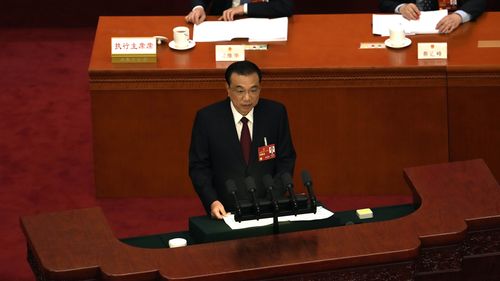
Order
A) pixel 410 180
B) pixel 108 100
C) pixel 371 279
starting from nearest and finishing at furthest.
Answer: pixel 371 279
pixel 410 180
pixel 108 100

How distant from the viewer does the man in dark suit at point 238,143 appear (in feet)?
16.6

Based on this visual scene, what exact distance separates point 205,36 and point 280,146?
1.69 metres

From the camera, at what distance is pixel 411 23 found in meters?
6.77

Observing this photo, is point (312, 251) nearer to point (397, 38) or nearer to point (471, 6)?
point (397, 38)

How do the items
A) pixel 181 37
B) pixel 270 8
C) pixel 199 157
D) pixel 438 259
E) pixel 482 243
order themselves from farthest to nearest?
pixel 270 8, pixel 181 37, pixel 199 157, pixel 482 243, pixel 438 259

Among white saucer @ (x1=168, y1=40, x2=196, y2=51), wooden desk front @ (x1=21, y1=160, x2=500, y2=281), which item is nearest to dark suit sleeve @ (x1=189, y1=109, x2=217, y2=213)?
wooden desk front @ (x1=21, y1=160, x2=500, y2=281)

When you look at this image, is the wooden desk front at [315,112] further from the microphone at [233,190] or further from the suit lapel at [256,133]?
the microphone at [233,190]

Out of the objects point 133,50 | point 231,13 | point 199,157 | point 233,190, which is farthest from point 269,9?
point 233,190

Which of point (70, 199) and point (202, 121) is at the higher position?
point (202, 121)

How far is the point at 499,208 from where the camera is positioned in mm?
4539

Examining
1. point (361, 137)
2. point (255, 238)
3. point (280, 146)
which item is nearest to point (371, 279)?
point (255, 238)

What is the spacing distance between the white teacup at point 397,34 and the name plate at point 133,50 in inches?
49.8

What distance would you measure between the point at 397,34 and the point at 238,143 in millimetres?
1713

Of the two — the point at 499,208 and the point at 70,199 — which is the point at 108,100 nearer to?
the point at 70,199
